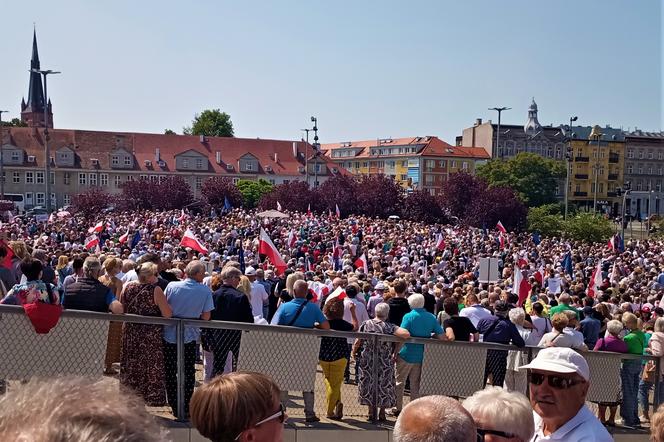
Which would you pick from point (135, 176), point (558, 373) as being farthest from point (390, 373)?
point (135, 176)

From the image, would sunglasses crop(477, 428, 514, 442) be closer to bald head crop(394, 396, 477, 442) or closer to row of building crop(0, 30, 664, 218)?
bald head crop(394, 396, 477, 442)

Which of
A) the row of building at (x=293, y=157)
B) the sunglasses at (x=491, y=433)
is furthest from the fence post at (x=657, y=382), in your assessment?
the row of building at (x=293, y=157)

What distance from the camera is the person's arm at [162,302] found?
24.0 ft

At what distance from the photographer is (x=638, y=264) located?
2995 cm

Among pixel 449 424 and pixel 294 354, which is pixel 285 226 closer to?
pixel 294 354

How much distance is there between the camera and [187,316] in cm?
751

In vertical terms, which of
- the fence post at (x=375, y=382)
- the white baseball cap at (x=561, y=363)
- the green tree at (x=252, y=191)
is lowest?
the green tree at (x=252, y=191)

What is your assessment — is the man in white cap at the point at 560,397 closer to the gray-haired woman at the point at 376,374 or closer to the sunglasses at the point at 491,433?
the sunglasses at the point at 491,433

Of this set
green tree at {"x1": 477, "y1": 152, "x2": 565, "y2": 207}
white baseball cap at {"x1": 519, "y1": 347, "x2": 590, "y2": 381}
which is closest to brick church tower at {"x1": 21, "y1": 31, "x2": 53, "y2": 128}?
green tree at {"x1": 477, "y1": 152, "x2": 565, "y2": 207}

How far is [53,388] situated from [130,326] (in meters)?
5.63

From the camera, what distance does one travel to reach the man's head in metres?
4.07

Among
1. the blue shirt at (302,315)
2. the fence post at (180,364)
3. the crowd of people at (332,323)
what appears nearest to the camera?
the fence post at (180,364)

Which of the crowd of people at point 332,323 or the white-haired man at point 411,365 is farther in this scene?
the white-haired man at point 411,365

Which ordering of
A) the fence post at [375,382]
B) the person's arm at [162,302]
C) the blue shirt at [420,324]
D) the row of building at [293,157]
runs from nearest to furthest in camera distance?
the person's arm at [162,302], the fence post at [375,382], the blue shirt at [420,324], the row of building at [293,157]
